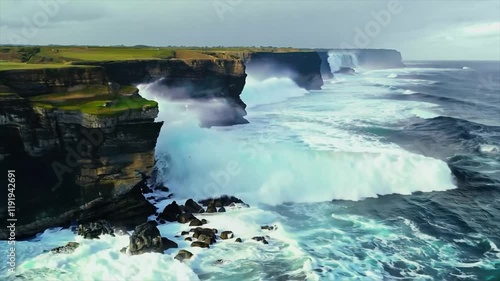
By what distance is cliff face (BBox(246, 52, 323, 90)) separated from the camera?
74.3m

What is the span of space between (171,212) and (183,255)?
5.11 metres

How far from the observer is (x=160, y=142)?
31734 millimetres

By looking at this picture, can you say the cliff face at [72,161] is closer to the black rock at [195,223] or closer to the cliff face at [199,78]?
the black rock at [195,223]

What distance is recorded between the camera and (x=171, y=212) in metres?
23.2

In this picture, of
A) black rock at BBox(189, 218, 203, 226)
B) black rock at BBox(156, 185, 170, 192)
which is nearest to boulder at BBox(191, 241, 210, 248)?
black rock at BBox(189, 218, 203, 226)

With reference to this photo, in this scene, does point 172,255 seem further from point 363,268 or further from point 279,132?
point 279,132

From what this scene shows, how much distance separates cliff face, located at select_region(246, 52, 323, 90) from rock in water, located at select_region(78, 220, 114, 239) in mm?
51982

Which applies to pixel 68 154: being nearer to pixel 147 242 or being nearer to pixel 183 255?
pixel 147 242

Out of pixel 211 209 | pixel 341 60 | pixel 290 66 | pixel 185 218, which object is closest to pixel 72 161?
pixel 185 218

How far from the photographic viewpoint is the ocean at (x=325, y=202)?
1797 centimetres

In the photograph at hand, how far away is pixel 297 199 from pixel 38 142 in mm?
14779

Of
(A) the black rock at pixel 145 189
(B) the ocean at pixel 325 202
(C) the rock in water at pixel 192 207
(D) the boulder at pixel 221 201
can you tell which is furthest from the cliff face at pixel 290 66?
(C) the rock in water at pixel 192 207

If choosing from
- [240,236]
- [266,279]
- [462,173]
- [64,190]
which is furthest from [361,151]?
[64,190]

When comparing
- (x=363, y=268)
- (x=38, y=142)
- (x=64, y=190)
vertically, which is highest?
(x=38, y=142)
